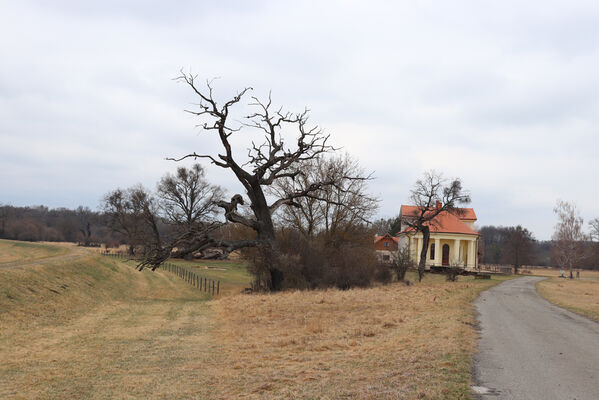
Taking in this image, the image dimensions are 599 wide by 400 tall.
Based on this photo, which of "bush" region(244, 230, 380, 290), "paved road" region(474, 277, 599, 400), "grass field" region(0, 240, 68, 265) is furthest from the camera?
"grass field" region(0, 240, 68, 265)

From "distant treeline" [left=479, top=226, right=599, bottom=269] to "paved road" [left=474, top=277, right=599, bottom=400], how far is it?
62041mm

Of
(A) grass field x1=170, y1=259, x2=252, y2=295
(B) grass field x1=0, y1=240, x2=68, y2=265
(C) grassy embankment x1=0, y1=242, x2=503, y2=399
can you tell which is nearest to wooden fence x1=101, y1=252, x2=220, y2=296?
(A) grass field x1=170, y1=259, x2=252, y2=295

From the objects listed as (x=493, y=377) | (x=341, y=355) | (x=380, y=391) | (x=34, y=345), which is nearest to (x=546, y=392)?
(x=493, y=377)

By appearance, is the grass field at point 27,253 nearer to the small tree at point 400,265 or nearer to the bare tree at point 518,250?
the small tree at point 400,265

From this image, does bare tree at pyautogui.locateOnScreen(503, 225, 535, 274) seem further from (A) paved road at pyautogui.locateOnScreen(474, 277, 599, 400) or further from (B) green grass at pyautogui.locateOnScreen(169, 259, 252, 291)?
(A) paved road at pyautogui.locateOnScreen(474, 277, 599, 400)

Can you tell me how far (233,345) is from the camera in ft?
43.4

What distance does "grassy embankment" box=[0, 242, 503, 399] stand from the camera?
27.3 ft

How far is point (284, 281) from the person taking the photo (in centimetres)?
2723

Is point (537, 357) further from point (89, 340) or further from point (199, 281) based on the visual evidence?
point (199, 281)

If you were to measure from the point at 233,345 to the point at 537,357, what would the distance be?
24.2ft

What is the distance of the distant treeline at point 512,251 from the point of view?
7750 cm

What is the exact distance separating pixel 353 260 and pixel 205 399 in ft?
72.3

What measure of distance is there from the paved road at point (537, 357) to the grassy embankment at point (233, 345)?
452 millimetres

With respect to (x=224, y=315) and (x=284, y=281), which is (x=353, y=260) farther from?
(x=224, y=315)
